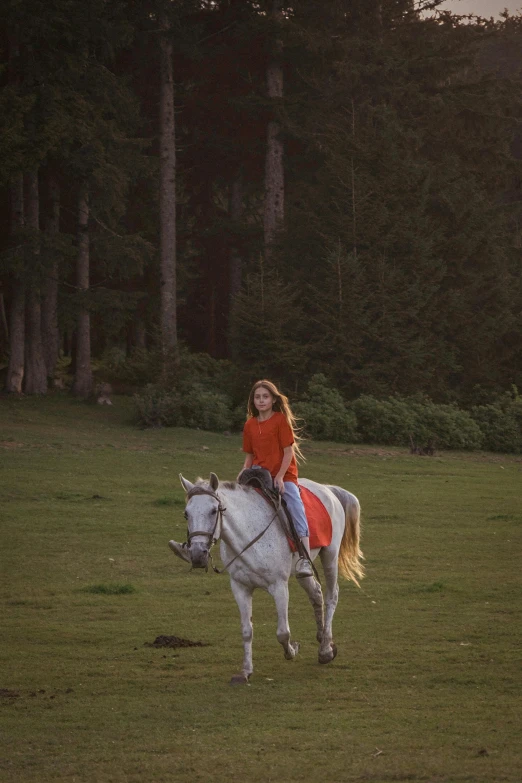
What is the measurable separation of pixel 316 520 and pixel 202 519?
1.69 meters

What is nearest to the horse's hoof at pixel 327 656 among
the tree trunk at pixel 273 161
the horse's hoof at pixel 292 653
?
the horse's hoof at pixel 292 653

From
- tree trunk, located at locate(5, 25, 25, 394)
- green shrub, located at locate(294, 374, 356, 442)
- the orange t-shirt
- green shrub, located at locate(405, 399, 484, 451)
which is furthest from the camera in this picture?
tree trunk, located at locate(5, 25, 25, 394)

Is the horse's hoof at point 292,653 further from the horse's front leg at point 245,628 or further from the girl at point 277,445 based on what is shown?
the girl at point 277,445

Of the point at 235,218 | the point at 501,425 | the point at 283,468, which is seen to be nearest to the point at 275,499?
the point at 283,468

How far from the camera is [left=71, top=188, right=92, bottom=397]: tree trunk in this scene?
37.0 metres

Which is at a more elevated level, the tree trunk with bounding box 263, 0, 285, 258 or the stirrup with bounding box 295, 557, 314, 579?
the tree trunk with bounding box 263, 0, 285, 258

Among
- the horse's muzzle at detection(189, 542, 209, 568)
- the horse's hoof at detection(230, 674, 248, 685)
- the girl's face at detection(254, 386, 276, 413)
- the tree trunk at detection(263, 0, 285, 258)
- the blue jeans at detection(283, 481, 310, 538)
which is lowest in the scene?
the horse's hoof at detection(230, 674, 248, 685)

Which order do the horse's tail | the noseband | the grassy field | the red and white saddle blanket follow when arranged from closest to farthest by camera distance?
the grassy field < the noseband < the red and white saddle blanket < the horse's tail

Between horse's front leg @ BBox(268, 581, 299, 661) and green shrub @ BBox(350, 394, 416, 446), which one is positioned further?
green shrub @ BBox(350, 394, 416, 446)

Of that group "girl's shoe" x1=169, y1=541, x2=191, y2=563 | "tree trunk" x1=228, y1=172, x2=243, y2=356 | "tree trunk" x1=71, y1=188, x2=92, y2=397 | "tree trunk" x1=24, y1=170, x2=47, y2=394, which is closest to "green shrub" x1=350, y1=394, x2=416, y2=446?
"tree trunk" x1=71, y1=188, x2=92, y2=397

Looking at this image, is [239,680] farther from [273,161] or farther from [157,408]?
[273,161]

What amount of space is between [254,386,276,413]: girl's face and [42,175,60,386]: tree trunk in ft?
86.1

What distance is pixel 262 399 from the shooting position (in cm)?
964

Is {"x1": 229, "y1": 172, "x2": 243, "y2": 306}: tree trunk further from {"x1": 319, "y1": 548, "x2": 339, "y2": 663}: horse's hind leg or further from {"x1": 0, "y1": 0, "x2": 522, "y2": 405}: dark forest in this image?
{"x1": 319, "y1": 548, "x2": 339, "y2": 663}: horse's hind leg
